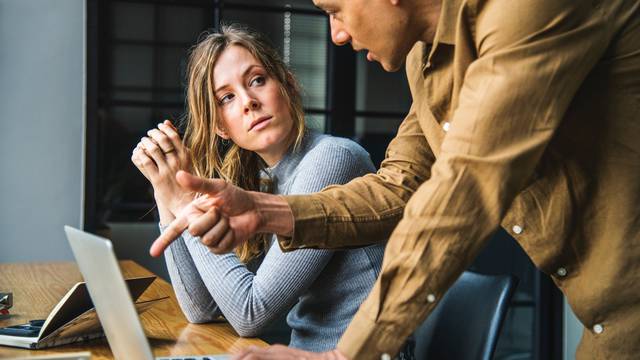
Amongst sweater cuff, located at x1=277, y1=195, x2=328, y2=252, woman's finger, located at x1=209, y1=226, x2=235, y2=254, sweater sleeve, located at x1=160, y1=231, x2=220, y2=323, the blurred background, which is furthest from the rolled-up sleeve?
the blurred background

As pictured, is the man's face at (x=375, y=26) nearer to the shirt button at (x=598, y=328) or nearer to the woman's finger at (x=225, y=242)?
the woman's finger at (x=225, y=242)

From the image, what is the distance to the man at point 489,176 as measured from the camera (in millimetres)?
950

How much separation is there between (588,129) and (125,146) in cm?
293

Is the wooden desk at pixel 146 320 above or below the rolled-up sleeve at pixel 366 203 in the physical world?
Answer: below

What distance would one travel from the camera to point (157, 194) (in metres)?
1.75

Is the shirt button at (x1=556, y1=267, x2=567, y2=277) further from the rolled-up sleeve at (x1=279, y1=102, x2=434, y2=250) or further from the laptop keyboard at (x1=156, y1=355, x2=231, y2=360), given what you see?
the laptop keyboard at (x1=156, y1=355, x2=231, y2=360)

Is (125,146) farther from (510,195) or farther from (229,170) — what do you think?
(510,195)

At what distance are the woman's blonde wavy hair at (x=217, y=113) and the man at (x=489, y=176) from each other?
63cm

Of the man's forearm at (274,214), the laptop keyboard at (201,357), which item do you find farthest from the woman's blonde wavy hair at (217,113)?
the man's forearm at (274,214)

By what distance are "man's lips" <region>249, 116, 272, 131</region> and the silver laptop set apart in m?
0.81

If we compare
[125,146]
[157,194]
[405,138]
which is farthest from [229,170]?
[125,146]

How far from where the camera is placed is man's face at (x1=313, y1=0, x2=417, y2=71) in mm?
1182

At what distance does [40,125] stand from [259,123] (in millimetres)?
2215

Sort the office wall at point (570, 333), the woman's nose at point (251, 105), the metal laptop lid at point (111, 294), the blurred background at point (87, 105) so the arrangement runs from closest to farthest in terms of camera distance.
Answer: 1. the metal laptop lid at point (111, 294)
2. the woman's nose at point (251, 105)
3. the blurred background at point (87, 105)
4. the office wall at point (570, 333)
